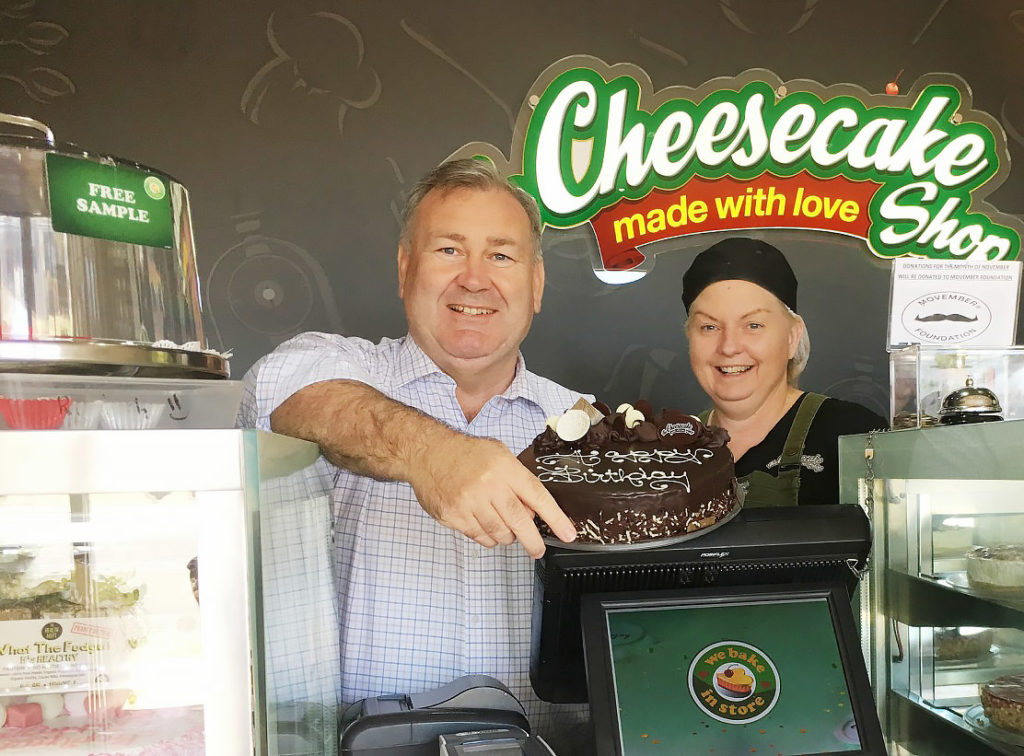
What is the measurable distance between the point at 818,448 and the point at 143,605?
2283mm

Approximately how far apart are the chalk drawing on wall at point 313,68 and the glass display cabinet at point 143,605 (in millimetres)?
2416

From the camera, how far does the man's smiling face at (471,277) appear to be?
223 cm

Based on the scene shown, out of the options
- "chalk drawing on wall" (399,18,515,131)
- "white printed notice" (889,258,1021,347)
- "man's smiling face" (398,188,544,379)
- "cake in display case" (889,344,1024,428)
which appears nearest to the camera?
"cake in display case" (889,344,1024,428)

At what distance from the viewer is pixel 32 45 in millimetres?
2893

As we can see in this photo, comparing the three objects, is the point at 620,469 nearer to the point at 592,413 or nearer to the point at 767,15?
the point at 592,413

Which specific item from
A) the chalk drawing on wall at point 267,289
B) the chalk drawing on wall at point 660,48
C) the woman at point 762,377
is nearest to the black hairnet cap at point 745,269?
the woman at point 762,377

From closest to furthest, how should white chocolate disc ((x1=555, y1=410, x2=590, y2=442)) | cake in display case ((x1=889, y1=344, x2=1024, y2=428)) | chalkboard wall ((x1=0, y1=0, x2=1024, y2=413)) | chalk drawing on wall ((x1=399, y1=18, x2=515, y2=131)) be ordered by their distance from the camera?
white chocolate disc ((x1=555, y1=410, x2=590, y2=442)) → cake in display case ((x1=889, y1=344, x2=1024, y2=428)) → chalkboard wall ((x1=0, y1=0, x2=1024, y2=413)) → chalk drawing on wall ((x1=399, y1=18, x2=515, y2=131))

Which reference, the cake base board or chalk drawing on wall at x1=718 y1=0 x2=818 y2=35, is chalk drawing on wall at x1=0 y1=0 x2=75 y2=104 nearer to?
chalk drawing on wall at x1=718 y1=0 x2=818 y2=35

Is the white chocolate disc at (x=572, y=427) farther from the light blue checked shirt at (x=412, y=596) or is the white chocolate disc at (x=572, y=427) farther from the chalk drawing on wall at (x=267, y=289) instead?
the chalk drawing on wall at (x=267, y=289)

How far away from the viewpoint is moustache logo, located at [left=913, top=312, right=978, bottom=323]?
83.6 inches

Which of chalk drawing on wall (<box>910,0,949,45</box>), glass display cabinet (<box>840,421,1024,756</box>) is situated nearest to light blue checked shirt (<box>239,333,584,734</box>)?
glass display cabinet (<box>840,421,1024,756</box>)

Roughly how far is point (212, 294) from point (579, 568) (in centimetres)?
222

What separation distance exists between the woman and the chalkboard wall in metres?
0.22

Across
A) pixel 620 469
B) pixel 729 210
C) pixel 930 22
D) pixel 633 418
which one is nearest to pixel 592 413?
pixel 633 418
